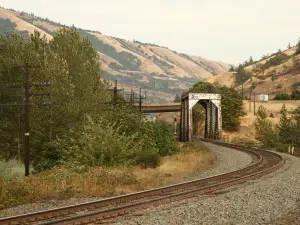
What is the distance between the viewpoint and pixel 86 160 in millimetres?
23531

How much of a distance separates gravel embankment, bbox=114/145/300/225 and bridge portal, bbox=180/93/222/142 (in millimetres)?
43073

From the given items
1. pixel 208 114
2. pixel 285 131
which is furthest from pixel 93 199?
pixel 208 114

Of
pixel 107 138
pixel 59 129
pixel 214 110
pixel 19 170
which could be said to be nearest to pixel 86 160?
pixel 107 138

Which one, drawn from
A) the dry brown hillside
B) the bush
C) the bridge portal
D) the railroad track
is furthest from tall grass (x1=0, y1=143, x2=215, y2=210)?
the dry brown hillside

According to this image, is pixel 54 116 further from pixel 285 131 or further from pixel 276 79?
pixel 276 79

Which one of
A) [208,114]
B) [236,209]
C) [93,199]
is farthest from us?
[208,114]

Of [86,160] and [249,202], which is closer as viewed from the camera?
[249,202]

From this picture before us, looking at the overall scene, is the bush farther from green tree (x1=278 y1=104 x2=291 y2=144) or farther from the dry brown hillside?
the dry brown hillside

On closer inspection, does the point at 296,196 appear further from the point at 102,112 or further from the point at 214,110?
the point at 214,110

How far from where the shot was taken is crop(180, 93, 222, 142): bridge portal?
61.7 meters

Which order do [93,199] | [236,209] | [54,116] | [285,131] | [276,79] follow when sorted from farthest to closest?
[276,79], [285,131], [54,116], [93,199], [236,209]

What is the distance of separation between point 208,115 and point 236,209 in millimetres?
55673

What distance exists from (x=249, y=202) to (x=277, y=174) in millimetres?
9287

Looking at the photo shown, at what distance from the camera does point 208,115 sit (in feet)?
226
